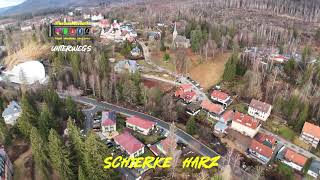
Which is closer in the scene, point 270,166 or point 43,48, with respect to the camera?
point 270,166

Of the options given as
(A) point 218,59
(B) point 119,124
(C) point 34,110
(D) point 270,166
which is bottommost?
(D) point 270,166

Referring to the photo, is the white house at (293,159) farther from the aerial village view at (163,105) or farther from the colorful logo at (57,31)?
the colorful logo at (57,31)

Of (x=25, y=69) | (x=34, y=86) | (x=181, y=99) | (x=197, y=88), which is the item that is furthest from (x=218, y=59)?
(x=25, y=69)

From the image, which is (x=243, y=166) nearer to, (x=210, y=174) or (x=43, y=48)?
(x=210, y=174)

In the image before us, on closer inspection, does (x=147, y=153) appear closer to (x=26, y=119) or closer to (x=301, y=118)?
(x=26, y=119)

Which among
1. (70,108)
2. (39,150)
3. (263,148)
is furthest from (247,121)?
(39,150)

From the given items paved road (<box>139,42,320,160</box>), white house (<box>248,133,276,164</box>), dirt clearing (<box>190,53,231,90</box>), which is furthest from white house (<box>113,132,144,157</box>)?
dirt clearing (<box>190,53,231,90</box>)

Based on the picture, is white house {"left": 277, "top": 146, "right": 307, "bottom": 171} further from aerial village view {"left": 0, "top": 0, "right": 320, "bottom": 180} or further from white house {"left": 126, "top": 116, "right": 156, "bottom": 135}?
white house {"left": 126, "top": 116, "right": 156, "bottom": 135}
